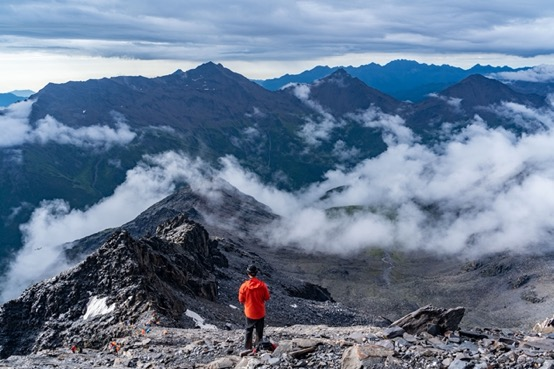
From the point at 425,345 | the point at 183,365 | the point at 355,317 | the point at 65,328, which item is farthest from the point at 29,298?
the point at 355,317

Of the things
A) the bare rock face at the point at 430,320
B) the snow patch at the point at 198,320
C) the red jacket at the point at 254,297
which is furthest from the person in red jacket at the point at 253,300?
the snow patch at the point at 198,320

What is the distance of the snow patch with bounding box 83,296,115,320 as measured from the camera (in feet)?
190

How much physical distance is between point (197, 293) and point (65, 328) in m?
28.8

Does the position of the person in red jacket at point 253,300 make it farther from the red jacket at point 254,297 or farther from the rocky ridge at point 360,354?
the rocky ridge at point 360,354

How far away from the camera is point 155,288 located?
62500mm

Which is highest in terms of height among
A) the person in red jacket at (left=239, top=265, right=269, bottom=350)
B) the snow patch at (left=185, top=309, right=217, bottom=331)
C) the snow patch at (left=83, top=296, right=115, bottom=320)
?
the person in red jacket at (left=239, top=265, right=269, bottom=350)

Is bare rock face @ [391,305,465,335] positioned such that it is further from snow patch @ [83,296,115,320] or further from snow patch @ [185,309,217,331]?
snow patch @ [83,296,115,320]

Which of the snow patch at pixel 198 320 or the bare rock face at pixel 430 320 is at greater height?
the bare rock face at pixel 430 320

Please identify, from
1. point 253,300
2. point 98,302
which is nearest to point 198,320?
point 98,302

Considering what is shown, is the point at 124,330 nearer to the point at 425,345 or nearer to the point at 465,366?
the point at 425,345

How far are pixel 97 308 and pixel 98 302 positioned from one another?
158 cm

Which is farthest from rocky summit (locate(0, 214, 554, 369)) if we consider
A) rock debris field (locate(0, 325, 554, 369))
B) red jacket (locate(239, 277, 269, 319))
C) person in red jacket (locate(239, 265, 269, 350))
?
red jacket (locate(239, 277, 269, 319))

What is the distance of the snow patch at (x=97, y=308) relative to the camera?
57906 mm

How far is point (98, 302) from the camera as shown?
199 ft
